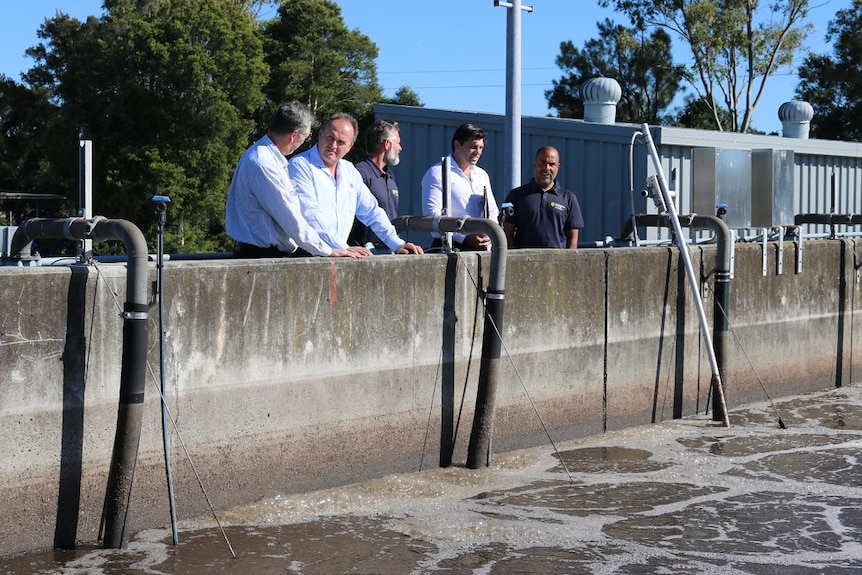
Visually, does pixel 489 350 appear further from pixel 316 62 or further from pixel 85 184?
pixel 316 62

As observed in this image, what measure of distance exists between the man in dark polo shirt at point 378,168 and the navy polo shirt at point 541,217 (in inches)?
42.7

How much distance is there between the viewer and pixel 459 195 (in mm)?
9570

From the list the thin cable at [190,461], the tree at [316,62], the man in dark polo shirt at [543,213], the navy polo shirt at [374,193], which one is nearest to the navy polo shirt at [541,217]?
the man in dark polo shirt at [543,213]

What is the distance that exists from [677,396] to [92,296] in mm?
5578

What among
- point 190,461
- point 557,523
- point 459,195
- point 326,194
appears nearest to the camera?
point 190,461

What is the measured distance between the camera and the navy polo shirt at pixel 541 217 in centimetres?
1002

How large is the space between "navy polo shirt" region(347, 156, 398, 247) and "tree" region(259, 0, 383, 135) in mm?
44121

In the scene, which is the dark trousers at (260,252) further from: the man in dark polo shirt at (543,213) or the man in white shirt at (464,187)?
the man in dark polo shirt at (543,213)

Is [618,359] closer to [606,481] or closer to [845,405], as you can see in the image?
[606,481]

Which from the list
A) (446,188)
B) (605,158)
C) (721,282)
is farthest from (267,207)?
(605,158)

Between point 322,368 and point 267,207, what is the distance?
0.98 meters

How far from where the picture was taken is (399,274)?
8188mm

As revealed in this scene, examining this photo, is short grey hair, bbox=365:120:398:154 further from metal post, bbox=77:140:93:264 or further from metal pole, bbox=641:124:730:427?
metal post, bbox=77:140:93:264

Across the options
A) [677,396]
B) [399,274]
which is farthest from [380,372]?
[677,396]
